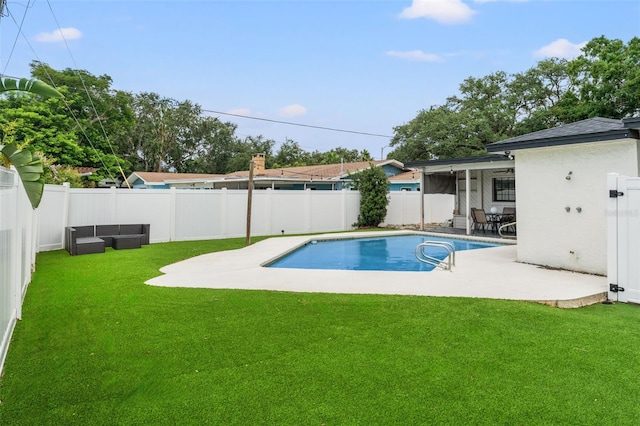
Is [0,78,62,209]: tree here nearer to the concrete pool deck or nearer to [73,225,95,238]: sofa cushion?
the concrete pool deck

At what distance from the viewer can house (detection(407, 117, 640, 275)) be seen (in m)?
7.77

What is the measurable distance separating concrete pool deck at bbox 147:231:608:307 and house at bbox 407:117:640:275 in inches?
18.4

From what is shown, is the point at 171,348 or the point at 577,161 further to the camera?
the point at 577,161

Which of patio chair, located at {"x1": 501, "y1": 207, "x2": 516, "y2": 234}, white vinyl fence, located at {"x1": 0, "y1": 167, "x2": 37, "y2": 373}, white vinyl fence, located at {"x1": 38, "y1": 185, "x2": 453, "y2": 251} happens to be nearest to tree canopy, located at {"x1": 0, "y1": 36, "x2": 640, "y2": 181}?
white vinyl fence, located at {"x1": 38, "y1": 185, "x2": 453, "y2": 251}

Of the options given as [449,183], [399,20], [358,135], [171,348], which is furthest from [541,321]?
[358,135]

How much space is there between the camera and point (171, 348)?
13.6 feet

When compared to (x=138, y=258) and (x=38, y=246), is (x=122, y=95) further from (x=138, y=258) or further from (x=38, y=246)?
(x=138, y=258)

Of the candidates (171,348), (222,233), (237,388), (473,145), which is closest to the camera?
(237,388)

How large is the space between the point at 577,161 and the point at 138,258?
35.1 feet

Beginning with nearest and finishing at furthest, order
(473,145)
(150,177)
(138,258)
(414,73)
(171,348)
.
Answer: (171,348)
(138,258)
(414,73)
(473,145)
(150,177)

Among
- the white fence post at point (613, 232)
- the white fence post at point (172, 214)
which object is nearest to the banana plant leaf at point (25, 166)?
the white fence post at point (613, 232)

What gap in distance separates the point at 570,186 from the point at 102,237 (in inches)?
507

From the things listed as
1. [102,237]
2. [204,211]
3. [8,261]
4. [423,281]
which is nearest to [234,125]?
[204,211]

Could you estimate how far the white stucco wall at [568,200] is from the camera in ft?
26.0
